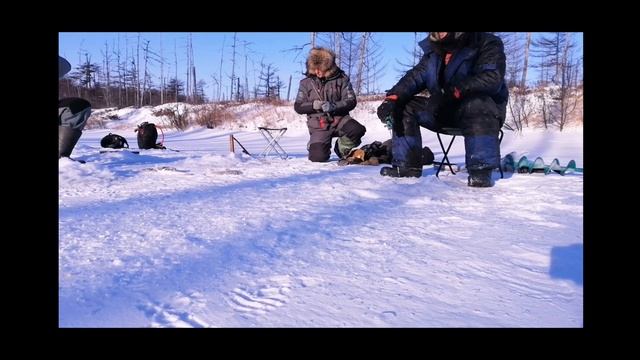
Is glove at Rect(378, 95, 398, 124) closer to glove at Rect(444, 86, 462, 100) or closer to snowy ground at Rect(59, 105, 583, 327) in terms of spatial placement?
glove at Rect(444, 86, 462, 100)

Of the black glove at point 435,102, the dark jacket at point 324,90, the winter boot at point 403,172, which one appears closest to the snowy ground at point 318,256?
the winter boot at point 403,172

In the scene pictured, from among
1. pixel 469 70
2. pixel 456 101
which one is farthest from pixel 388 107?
pixel 469 70

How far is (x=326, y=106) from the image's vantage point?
16.2 feet

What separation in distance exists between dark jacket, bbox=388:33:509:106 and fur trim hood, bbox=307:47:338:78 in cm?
205

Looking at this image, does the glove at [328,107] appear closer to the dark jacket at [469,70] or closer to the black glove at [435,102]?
the dark jacket at [469,70]

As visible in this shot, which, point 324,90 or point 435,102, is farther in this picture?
point 324,90

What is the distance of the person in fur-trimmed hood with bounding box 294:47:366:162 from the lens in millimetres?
4945

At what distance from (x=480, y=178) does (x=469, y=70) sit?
797 mm

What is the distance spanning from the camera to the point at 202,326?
0.90 meters

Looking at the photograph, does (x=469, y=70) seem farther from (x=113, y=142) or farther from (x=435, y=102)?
(x=113, y=142)

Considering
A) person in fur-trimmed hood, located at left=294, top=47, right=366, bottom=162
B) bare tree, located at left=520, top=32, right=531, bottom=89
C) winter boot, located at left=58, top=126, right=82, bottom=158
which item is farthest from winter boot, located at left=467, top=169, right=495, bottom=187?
bare tree, located at left=520, top=32, right=531, bottom=89
